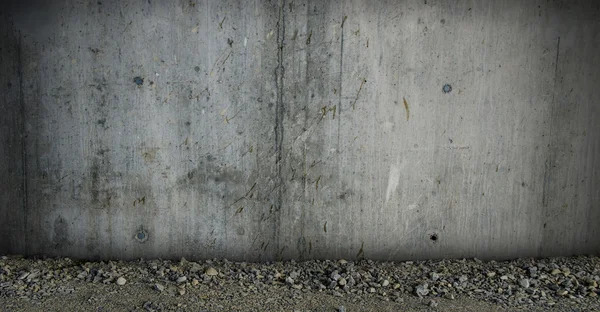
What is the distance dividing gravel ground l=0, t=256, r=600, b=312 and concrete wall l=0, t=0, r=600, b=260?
0.16m

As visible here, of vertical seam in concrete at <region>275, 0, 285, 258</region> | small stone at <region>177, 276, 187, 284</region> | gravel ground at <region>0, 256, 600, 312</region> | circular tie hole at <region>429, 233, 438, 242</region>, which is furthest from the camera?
circular tie hole at <region>429, 233, 438, 242</region>

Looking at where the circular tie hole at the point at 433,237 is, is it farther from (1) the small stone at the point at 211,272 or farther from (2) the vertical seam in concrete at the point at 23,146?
(2) the vertical seam in concrete at the point at 23,146

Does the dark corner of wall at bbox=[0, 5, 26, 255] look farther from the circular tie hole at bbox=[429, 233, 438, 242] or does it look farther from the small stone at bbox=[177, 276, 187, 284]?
the circular tie hole at bbox=[429, 233, 438, 242]

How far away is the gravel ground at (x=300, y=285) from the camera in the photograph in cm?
328

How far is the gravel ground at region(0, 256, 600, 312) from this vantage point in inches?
129

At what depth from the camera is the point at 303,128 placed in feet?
12.3

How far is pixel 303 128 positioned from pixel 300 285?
1089 millimetres

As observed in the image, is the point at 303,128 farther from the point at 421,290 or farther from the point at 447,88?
the point at 421,290

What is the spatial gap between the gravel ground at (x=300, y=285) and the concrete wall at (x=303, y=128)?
6.2 inches

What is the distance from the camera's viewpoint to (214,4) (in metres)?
3.65

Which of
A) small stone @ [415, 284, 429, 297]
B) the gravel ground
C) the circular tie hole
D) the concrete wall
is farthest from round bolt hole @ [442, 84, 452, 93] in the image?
small stone @ [415, 284, 429, 297]

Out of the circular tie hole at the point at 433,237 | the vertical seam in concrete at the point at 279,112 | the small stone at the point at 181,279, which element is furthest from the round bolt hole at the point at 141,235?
the circular tie hole at the point at 433,237

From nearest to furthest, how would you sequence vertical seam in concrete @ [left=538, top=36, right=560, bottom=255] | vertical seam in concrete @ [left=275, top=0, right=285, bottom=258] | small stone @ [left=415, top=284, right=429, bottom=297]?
small stone @ [left=415, top=284, right=429, bottom=297], vertical seam in concrete @ [left=275, top=0, right=285, bottom=258], vertical seam in concrete @ [left=538, top=36, right=560, bottom=255]

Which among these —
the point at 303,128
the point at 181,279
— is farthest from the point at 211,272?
the point at 303,128
